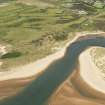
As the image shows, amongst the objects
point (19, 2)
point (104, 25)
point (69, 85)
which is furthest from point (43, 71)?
point (19, 2)

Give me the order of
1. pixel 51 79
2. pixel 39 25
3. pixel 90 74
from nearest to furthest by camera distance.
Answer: pixel 51 79
pixel 90 74
pixel 39 25

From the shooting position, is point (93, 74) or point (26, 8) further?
point (26, 8)

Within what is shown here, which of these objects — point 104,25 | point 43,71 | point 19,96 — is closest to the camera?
point 19,96

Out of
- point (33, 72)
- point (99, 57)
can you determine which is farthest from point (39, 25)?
point (33, 72)

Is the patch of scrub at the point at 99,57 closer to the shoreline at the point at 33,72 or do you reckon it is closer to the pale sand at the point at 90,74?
the pale sand at the point at 90,74

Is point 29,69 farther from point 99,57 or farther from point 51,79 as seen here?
point 99,57

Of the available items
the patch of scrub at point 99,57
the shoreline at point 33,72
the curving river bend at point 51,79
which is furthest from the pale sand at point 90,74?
the curving river bend at point 51,79

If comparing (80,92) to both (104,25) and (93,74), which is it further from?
(104,25)
